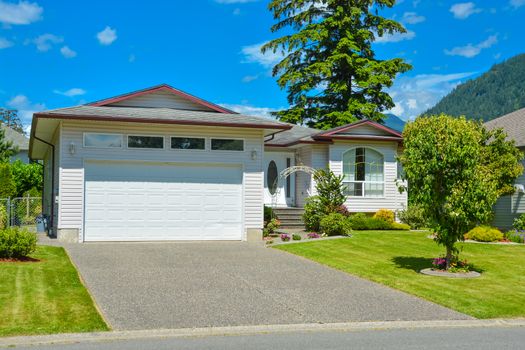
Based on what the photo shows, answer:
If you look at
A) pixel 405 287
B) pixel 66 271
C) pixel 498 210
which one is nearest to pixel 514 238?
pixel 498 210

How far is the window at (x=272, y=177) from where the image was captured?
26.1 metres

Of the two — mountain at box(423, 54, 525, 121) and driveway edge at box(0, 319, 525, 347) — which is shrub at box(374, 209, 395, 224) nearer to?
driveway edge at box(0, 319, 525, 347)

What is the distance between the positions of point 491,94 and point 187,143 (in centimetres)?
11883

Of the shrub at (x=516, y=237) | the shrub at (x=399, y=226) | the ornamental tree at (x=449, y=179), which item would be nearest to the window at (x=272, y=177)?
the shrub at (x=399, y=226)

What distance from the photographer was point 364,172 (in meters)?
24.8

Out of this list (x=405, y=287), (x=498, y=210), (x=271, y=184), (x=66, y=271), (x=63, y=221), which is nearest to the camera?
(x=405, y=287)

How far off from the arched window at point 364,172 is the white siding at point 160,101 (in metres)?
7.15

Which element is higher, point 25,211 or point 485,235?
point 25,211

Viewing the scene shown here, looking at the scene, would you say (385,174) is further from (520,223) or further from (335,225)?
(335,225)

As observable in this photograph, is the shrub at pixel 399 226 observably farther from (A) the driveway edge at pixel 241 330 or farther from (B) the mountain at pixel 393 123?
(A) the driveway edge at pixel 241 330

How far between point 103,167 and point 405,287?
34.4 ft

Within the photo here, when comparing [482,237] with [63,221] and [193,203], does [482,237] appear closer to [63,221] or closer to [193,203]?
[193,203]

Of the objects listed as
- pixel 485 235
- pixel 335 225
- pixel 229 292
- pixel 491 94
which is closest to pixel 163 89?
pixel 335 225

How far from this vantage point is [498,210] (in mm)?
24531
